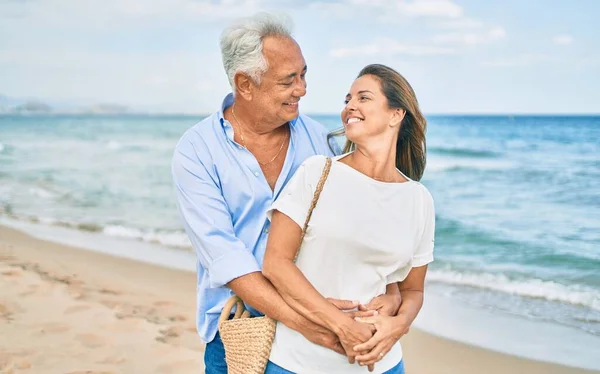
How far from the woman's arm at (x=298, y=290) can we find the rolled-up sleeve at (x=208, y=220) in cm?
13

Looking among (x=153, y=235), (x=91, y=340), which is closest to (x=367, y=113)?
(x=91, y=340)

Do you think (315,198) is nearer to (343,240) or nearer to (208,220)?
(343,240)

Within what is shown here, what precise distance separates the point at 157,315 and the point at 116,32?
37.9 metres

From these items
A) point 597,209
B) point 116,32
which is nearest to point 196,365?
point 597,209

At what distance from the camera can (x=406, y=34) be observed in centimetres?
3656

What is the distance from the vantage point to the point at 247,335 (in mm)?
2578

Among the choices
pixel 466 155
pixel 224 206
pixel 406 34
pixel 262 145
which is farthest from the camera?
pixel 406 34

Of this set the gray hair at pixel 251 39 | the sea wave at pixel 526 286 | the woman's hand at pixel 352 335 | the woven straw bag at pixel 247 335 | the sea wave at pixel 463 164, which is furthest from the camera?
the sea wave at pixel 463 164

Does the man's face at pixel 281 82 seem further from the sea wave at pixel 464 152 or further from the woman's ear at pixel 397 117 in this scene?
the sea wave at pixel 464 152

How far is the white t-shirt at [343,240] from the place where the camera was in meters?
2.47

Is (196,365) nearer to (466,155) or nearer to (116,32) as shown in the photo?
(466,155)

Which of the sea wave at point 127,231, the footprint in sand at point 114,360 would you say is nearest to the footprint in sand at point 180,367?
the footprint in sand at point 114,360

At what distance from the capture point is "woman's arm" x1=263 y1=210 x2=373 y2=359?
243cm

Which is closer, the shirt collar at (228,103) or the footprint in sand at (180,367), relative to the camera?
the shirt collar at (228,103)
